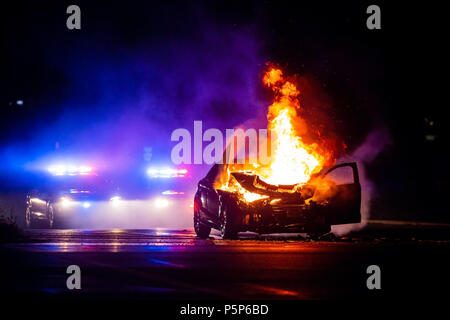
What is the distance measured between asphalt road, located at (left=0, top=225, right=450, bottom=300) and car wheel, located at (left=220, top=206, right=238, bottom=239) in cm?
26

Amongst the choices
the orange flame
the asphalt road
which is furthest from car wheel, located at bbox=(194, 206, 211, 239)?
the orange flame

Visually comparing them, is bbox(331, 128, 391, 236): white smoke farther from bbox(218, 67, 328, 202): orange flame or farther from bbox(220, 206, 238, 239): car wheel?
bbox(220, 206, 238, 239): car wheel

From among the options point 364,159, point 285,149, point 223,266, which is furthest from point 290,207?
point 364,159

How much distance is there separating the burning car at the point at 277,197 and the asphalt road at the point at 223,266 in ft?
1.43

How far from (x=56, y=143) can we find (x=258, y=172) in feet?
111

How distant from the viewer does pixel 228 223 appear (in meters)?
18.0

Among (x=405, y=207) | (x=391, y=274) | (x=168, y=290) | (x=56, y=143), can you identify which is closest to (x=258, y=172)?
(x=391, y=274)

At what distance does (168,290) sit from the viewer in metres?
10.5

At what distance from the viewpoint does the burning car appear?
58.5 feet

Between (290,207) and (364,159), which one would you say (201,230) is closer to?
(290,207)

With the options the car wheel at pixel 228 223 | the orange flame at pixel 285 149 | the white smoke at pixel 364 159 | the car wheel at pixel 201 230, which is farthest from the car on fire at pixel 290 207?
the white smoke at pixel 364 159

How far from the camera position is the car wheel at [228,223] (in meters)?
17.9

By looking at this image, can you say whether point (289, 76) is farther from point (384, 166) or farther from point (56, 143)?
point (384, 166)

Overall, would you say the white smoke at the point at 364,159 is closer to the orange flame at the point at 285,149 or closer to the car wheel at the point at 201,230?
the orange flame at the point at 285,149
